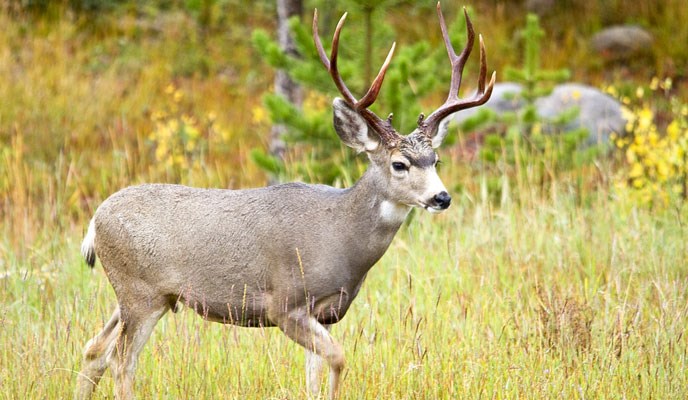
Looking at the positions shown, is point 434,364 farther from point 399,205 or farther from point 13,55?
point 13,55

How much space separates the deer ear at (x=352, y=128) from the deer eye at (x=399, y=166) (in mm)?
172

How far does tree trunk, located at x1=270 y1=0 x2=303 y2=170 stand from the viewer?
924 centimetres

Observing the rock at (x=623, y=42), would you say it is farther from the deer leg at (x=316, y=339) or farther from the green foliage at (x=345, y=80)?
the deer leg at (x=316, y=339)

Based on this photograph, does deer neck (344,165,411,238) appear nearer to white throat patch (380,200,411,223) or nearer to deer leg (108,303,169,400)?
white throat patch (380,200,411,223)

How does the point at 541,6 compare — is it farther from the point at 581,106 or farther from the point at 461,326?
the point at 461,326

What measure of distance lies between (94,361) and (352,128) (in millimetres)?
1625

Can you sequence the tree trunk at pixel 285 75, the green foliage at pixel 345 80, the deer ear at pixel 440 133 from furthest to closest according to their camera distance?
1. the tree trunk at pixel 285 75
2. the green foliage at pixel 345 80
3. the deer ear at pixel 440 133

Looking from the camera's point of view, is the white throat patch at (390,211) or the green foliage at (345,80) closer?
the white throat patch at (390,211)

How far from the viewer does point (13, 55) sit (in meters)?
13.3

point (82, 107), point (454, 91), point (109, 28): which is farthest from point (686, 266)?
point (109, 28)

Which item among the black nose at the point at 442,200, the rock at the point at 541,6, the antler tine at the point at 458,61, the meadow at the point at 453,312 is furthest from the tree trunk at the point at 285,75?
the rock at the point at 541,6

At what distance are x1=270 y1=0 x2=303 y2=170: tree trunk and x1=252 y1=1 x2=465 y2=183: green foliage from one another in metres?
1.09

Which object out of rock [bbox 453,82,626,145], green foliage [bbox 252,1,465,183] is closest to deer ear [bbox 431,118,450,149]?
green foliage [bbox 252,1,465,183]

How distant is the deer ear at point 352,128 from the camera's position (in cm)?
467
